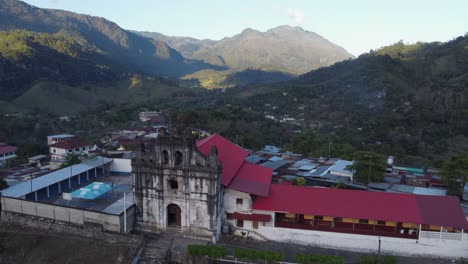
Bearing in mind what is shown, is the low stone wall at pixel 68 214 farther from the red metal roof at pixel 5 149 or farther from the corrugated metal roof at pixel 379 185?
the red metal roof at pixel 5 149

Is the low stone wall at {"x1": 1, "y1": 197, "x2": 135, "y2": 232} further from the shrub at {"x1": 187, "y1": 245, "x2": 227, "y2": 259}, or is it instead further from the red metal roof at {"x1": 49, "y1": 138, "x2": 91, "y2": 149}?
the red metal roof at {"x1": 49, "y1": 138, "x2": 91, "y2": 149}

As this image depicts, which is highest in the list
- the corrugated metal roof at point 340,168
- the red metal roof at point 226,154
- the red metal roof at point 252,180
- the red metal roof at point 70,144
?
the red metal roof at point 226,154

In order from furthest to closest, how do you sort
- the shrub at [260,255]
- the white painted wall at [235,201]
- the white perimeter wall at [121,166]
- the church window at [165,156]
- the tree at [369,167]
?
the white perimeter wall at [121,166] → the tree at [369,167] → the white painted wall at [235,201] → the church window at [165,156] → the shrub at [260,255]

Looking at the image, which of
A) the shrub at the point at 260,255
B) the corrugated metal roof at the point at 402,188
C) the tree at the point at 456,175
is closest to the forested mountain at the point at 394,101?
the corrugated metal roof at the point at 402,188

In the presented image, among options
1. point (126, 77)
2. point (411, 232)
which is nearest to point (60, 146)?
point (411, 232)

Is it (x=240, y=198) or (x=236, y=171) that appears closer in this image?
(x=240, y=198)

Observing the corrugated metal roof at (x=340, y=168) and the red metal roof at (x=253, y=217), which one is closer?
the red metal roof at (x=253, y=217)

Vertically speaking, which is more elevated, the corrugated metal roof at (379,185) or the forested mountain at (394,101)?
the forested mountain at (394,101)

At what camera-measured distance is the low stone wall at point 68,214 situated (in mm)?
24969

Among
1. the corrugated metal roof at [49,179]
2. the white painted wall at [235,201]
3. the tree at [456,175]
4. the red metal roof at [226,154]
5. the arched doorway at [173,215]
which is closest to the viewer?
the arched doorway at [173,215]

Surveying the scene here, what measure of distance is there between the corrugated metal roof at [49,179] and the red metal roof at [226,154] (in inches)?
479

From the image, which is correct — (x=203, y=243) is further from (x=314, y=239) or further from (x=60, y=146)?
(x=60, y=146)

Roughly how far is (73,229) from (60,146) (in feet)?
112

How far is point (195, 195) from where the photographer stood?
25.4 m
